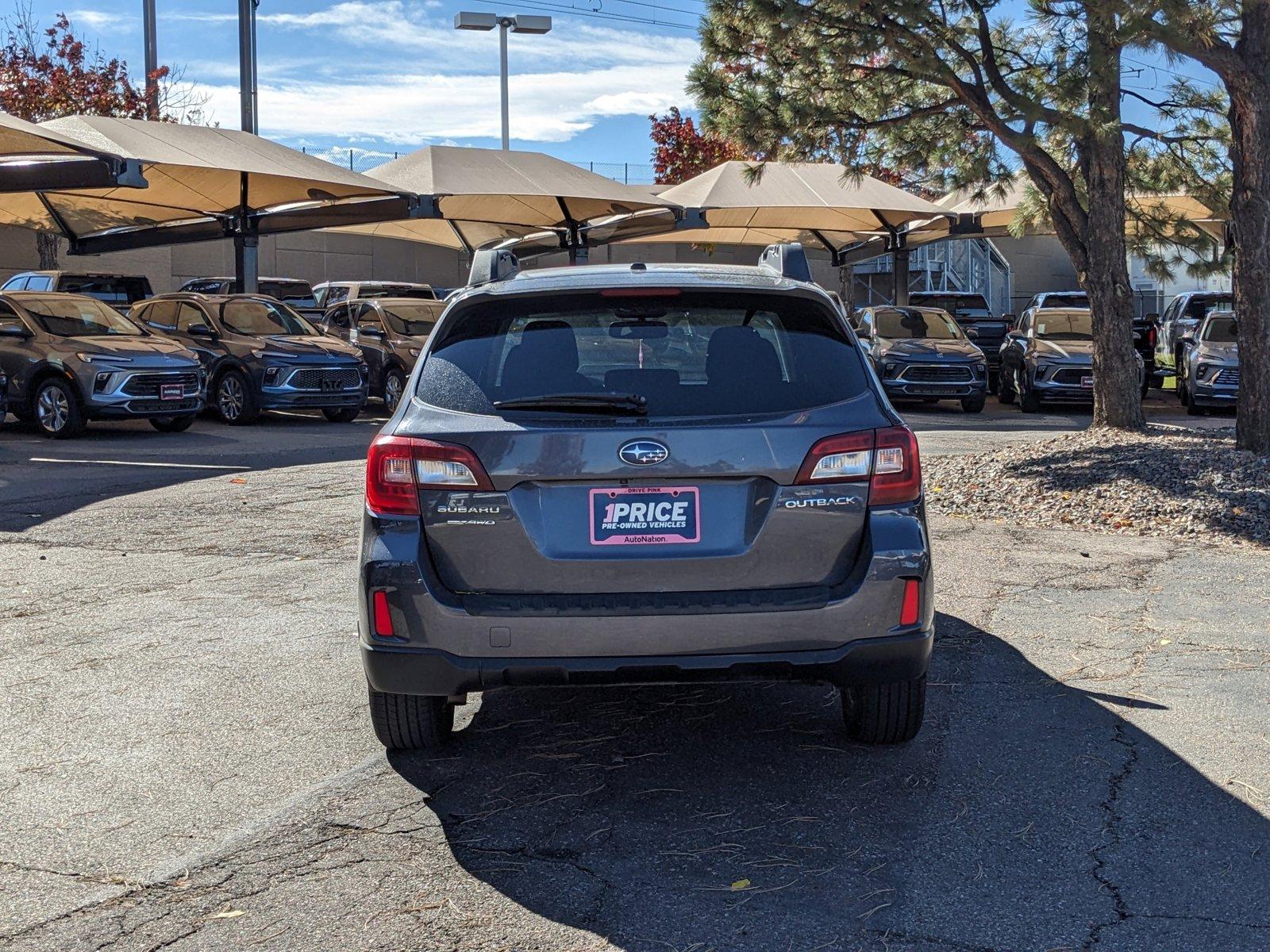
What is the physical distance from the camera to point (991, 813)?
4.43 m

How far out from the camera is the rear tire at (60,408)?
17047 millimetres

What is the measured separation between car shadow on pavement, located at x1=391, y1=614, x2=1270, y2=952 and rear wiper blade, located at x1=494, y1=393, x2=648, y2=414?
1207 millimetres

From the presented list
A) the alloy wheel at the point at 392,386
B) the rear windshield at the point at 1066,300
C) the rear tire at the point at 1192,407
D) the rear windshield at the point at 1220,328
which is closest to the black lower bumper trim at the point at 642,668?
the alloy wheel at the point at 392,386

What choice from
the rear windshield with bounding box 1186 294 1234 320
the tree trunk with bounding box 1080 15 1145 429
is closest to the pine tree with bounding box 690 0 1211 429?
the tree trunk with bounding box 1080 15 1145 429

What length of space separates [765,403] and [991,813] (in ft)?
4.58

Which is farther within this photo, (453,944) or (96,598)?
(96,598)

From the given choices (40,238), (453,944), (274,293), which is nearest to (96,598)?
(453,944)

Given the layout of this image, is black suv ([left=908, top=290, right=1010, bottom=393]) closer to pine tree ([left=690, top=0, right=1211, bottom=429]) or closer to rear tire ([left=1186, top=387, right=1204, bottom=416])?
rear tire ([left=1186, top=387, right=1204, bottom=416])

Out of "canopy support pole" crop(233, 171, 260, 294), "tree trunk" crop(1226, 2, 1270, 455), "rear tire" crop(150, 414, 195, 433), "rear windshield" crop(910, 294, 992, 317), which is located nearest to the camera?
"tree trunk" crop(1226, 2, 1270, 455)

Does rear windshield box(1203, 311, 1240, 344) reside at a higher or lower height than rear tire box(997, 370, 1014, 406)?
higher

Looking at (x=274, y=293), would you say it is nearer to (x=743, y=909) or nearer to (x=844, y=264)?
(x=844, y=264)

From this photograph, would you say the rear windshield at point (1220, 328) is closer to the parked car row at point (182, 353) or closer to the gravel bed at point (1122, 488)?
the gravel bed at point (1122, 488)

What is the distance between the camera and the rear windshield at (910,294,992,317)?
29047 millimetres

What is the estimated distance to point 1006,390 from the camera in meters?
23.9
